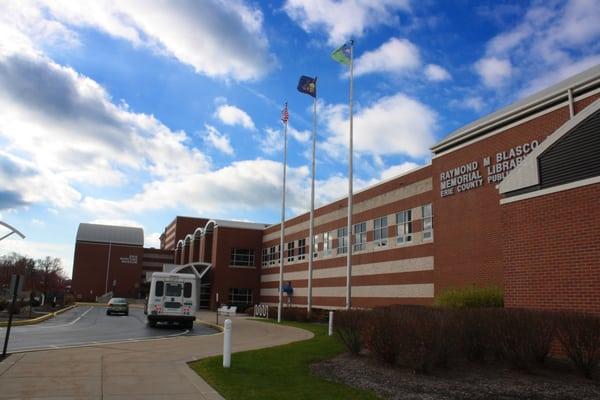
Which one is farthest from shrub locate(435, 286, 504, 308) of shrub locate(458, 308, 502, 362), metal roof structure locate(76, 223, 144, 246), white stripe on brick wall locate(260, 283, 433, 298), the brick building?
metal roof structure locate(76, 223, 144, 246)

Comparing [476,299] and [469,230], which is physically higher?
[469,230]

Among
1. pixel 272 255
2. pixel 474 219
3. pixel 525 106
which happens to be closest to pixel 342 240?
pixel 272 255

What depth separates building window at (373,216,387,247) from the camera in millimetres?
33781

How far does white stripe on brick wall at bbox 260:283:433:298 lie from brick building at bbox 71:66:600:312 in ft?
0.25

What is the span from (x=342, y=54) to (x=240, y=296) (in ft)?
118

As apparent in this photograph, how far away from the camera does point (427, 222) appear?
94.9 ft

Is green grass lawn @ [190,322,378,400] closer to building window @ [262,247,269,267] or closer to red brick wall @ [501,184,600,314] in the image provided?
red brick wall @ [501,184,600,314]

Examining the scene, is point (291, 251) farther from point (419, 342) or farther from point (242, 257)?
point (419, 342)

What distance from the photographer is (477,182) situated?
24109 mm

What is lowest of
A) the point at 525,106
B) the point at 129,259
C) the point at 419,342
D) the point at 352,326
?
the point at 419,342

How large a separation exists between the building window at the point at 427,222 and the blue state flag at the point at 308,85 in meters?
9.52

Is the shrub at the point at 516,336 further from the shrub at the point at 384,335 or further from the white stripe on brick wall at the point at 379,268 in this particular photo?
the white stripe on brick wall at the point at 379,268

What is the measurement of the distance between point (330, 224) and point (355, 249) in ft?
17.1

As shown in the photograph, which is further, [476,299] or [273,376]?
[476,299]
